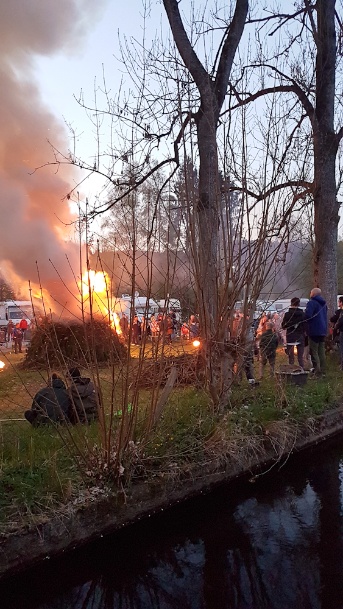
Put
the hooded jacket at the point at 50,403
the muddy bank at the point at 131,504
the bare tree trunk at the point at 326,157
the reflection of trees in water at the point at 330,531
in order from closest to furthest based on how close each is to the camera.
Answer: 1. the reflection of trees in water at the point at 330,531
2. the muddy bank at the point at 131,504
3. the hooded jacket at the point at 50,403
4. the bare tree trunk at the point at 326,157

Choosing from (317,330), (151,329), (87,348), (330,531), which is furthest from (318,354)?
(87,348)

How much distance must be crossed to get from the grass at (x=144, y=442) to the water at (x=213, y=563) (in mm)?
530

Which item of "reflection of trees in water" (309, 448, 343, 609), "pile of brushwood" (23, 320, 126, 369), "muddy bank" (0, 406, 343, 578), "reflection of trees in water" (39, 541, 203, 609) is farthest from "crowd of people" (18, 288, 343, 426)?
"reflection of trees in water" (309, 448, 343, 609)

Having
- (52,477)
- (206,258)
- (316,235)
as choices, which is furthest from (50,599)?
(316,235)

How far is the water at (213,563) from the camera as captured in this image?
441cm

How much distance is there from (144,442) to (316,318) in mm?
6001

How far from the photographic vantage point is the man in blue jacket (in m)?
10.6

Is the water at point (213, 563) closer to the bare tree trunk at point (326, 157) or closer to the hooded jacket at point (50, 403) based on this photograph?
the hooded jacket at point (50, 403)

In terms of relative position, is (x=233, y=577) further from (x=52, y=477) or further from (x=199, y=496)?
(x=52, y=477)

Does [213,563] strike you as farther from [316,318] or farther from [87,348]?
[316,318]

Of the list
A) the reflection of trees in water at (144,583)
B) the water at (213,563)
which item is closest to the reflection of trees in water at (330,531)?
the water at (213,563)

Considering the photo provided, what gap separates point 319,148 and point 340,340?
4.58 m

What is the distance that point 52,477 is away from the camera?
5227mm

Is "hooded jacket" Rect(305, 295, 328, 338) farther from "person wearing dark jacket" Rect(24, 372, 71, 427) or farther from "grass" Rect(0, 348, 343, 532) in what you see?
"person wearing dark jacket" Rect(24, 372, 71, 427)
